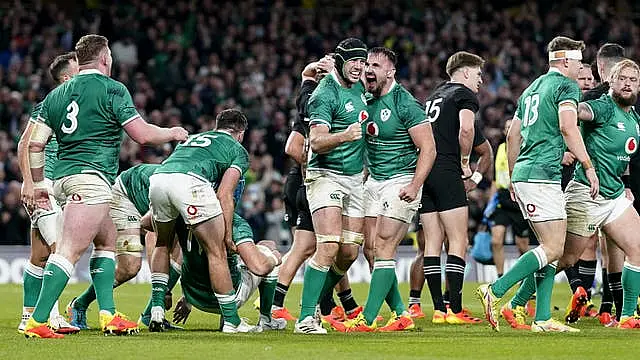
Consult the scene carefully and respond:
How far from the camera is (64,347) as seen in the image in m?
9.45

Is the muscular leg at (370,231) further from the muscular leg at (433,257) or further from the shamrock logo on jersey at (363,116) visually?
the shamrock logo on jersey at (363,116)

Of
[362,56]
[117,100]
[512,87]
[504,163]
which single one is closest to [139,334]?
[117,100]

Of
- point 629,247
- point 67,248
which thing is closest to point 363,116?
point 629,247

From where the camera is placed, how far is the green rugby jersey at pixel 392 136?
11.3 metres

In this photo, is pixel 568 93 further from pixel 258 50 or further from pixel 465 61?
pixel 258 50

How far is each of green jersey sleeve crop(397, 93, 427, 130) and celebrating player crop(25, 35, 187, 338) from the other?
7.03 ft

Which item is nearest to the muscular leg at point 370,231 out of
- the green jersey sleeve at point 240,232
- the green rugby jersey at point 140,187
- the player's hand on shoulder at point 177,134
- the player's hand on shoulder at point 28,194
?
the green jersey sleeve at point 240,232

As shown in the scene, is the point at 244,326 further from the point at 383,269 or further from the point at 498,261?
the point at 498,261

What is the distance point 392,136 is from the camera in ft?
37.1

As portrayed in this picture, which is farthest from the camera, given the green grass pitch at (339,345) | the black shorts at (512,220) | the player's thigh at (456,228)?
the black shorts at (512,220)

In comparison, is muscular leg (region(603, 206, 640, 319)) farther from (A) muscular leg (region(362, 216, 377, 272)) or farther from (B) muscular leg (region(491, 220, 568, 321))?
(A) muscular leg (region(362, 216, 377, 272))

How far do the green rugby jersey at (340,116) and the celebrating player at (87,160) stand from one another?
4.46 ft

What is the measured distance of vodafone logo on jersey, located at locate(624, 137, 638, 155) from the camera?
1144 centimetres

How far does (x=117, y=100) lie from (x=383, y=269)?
2759 millimetres
